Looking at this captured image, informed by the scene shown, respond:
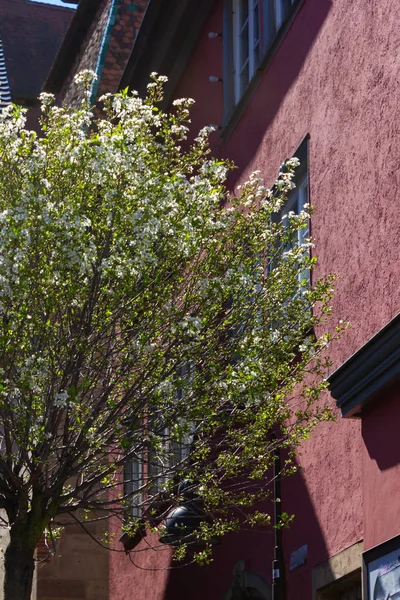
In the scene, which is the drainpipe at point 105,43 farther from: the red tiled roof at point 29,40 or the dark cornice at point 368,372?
the dark cornice at point 368,372

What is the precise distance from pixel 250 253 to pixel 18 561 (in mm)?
3433

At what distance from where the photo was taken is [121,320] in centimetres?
1051

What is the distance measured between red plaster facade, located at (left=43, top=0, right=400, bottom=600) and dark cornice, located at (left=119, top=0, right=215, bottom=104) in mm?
3393

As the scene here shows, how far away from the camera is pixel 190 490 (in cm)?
1105

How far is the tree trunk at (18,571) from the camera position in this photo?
32.4 feet

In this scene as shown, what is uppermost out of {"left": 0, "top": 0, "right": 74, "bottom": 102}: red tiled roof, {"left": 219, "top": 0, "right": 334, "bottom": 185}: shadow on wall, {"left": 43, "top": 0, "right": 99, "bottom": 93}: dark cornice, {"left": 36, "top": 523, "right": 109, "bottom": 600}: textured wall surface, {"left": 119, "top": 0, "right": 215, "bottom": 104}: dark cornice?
{"left": 0, "top": 0, "right": 74, "bottom": 102}: red tiled roof

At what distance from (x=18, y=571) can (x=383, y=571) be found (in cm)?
305

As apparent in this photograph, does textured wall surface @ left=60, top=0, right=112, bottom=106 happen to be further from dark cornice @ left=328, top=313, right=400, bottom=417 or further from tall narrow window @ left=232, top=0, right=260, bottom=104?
dark cornice @ left=328, top=313, right=400, bottom=417

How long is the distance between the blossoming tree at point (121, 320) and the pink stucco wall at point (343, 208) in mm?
413

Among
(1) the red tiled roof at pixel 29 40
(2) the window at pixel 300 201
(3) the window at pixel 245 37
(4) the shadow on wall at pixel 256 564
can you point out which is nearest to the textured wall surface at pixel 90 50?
(3) the window at pixel 245 37

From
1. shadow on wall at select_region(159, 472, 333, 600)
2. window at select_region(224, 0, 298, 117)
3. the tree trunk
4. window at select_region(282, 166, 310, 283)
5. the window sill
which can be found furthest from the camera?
window at select_region(224, 0, 298, 117)

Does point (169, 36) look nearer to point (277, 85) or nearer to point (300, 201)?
point (277, 85)

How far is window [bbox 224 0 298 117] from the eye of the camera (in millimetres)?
14344

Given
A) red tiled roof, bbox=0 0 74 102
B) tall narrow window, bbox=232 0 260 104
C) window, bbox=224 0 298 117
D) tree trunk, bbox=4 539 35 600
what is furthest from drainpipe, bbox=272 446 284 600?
red tiled roof, bbox=0 0 74 102
